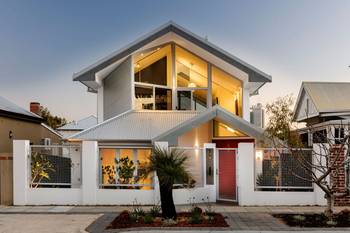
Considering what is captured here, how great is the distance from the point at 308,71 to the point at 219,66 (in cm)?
968

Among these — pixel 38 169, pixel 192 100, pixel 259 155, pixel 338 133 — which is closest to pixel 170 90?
pixel 192 100

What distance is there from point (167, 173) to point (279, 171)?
528cm

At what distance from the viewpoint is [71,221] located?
40.0 ft

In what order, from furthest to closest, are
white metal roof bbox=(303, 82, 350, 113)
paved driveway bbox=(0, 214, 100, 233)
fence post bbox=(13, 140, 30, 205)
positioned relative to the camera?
white metal roof bbox=(303, 82, 350, 113)
fence post bbox=(13, 140, 30, 205)
paved driveway bbox=(0, 214, 100, 233)

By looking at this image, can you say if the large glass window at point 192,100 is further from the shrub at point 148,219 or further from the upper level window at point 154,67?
the shrub at point 148,219

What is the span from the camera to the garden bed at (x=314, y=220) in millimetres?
11242

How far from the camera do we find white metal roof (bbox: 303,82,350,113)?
2503 cm

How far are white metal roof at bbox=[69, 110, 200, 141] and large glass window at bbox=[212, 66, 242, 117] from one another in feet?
6.56

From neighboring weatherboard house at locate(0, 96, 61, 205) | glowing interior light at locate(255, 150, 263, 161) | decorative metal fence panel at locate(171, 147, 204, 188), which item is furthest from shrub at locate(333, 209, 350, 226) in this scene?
neighboring weatherboard house at locate(0, 96, 61, 205)

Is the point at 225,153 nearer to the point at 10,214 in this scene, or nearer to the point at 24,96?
the point at 10,214

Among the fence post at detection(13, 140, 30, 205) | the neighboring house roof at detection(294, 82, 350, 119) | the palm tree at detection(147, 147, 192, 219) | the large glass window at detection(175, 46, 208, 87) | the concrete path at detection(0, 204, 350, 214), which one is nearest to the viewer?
the palm tree at detection(147, 147, 192, 219)

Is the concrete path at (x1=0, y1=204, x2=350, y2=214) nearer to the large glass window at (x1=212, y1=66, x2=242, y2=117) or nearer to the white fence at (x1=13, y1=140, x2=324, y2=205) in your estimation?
the white fence at (x1=13, y1=140, x2=324, y2=205)

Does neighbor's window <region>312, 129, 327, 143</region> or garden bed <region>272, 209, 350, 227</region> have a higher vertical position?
neighbor's window <region>312, 129, 327, 143</region>

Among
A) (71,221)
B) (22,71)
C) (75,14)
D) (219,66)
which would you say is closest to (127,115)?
(219,66)
